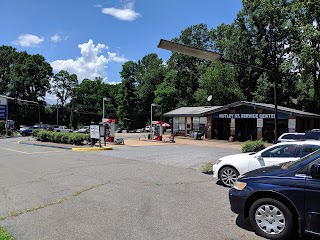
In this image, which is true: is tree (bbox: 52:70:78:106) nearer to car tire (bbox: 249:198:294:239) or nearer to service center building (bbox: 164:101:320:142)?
service center building (bbox: 164:101:320:142)

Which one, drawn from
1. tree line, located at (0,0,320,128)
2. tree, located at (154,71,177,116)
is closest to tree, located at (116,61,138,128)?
tree line, located at (0,0,320,128)

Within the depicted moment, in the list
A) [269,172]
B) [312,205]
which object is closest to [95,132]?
[269,172]

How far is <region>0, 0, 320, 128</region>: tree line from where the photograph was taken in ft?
147

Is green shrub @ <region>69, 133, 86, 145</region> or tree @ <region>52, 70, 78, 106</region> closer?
green shrub @ <region>69, 133, 86, 145</region>

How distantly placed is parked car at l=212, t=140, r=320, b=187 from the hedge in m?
16.9

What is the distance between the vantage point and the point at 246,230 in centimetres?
546

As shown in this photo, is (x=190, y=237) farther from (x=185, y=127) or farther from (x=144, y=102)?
(x=144, y=102)

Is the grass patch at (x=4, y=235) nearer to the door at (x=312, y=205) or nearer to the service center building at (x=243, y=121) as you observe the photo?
the door at (x=312, y=205)

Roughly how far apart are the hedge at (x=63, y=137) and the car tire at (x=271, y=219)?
20784 mm

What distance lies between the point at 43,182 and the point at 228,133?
3117 centimetres

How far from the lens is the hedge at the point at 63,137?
Answer: 24.7 meters

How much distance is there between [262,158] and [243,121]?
92.4 ft

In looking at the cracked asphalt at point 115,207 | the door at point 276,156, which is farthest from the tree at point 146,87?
the door at point 276,156

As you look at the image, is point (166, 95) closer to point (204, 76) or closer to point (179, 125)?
point (204, 76)
